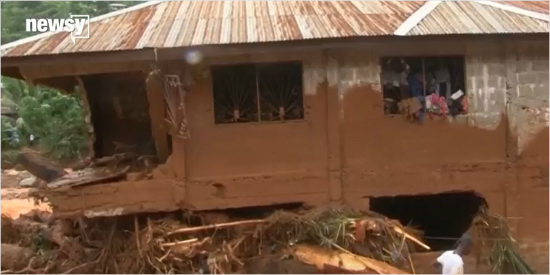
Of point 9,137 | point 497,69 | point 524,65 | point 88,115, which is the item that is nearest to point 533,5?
point 524,65

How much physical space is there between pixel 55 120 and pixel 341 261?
19.2 metres

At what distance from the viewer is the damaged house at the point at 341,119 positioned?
9188mm

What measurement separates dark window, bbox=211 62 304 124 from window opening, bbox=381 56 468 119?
131 cm

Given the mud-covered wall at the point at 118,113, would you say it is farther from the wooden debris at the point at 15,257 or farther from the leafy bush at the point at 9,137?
the leafy bush at the point at 9,137

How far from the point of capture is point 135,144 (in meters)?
11.7

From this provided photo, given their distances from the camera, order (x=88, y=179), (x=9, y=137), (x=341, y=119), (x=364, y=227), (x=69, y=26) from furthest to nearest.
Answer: (x=9, y=137), (x=69, y=26), (x=88, y=179), (x=341, y=119), (x=364, y=227)

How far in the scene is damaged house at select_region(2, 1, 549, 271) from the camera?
919 centimetres

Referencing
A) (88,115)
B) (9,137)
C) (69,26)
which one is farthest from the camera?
(9,137)

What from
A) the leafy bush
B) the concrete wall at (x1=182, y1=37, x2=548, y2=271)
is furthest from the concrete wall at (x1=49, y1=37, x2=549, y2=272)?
the leafy bush

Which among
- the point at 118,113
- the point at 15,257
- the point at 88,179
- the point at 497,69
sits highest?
the point at 497,69

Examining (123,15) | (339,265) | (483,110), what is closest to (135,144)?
(123,15)

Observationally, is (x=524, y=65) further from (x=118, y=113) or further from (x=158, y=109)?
(x=118, y=113)

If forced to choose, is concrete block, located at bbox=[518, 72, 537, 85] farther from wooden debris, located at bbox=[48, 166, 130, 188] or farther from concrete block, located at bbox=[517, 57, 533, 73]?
wooden debris, located at bbox=[48, 166, 130, 188]

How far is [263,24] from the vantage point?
9.45 m
